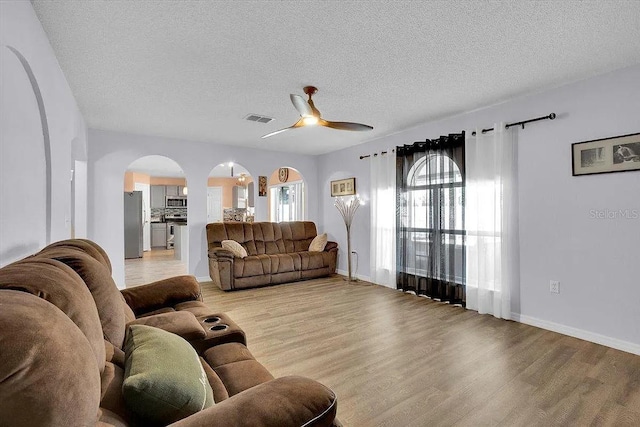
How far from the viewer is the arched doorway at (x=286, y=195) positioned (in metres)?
9.10

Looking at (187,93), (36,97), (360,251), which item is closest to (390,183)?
(360,251)

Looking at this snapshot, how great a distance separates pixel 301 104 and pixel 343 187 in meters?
3.36

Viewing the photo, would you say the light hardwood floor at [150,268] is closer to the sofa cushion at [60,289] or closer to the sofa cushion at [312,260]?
the sofa cushion at [312,260]

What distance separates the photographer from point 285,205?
32.4 ft

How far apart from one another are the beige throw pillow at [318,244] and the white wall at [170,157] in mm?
750

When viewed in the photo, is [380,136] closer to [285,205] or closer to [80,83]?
[80,83]

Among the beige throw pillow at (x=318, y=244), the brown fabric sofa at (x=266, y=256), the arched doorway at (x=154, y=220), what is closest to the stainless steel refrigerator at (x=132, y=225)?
the arched doorway at (x=154, y=220)

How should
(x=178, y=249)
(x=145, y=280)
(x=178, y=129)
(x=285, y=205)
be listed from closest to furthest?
(x=178, y=129), (x=145, y=280), (x=178, y=249), (x=285, y=205)

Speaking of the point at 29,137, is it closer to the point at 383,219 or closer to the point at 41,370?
the point at 41,370

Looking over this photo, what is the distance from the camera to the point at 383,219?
5.22 m

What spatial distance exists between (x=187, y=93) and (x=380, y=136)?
3.09 metres

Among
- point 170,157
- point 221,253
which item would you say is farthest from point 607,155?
point 170,157

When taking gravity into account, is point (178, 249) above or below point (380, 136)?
below

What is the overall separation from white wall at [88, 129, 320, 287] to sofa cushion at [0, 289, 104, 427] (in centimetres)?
475
